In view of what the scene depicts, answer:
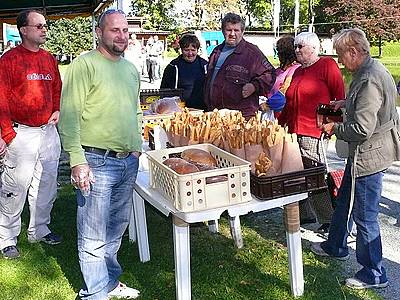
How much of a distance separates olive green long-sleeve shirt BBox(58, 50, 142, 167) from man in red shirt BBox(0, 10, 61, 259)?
4.10ft

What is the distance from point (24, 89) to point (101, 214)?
1.48 metres

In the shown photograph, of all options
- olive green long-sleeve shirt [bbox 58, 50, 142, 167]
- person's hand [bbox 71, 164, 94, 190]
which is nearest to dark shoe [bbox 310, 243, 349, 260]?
olive green long-sleeve shirt [bbox 58, 50, 142, 167]

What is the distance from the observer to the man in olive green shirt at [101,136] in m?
2.72

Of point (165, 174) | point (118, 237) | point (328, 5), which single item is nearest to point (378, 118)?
point (165, 174)

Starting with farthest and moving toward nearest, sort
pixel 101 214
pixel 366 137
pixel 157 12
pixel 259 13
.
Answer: pixel 259 13 < pixel 157 12 < pixel 366 137 < pixel 101 214

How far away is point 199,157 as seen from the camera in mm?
3018

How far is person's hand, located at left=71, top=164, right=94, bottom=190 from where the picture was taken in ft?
8.88

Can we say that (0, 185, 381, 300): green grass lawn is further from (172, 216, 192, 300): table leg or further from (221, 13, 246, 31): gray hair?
(221, 13, 246, 31): gray hair

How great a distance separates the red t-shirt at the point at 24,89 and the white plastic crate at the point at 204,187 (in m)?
1.44

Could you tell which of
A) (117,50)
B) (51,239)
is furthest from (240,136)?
(51,239)

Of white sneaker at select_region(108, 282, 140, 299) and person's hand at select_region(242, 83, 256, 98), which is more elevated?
person's hand at select_region(242, 83, 256, 98)

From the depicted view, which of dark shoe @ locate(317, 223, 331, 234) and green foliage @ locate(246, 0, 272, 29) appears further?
green foliage @ locate(246, 0, 272, 29)

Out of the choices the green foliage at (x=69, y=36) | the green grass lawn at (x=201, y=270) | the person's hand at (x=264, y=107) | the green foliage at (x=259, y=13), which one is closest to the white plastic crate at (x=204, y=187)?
the green grass lawn at (x=201, y=270)

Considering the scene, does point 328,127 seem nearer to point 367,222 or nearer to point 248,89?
point 367,222
